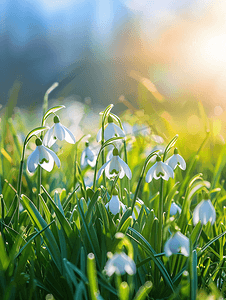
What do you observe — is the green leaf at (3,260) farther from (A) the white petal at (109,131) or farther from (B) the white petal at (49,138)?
(A) the white petal at (109,131)

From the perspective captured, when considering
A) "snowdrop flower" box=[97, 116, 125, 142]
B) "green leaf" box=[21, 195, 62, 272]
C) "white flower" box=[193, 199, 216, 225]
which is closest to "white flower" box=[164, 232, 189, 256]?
"white flower" box=[193, 199, 216, 225]

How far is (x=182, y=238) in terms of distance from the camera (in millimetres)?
845

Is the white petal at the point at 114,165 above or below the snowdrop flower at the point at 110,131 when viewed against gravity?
below

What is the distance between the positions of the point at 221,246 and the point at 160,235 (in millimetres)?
347

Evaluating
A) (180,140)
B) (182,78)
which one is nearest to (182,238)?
(180,140)

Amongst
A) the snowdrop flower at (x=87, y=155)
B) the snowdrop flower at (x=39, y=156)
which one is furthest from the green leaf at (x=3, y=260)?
the snowdrop flower at (x=87, y=155)

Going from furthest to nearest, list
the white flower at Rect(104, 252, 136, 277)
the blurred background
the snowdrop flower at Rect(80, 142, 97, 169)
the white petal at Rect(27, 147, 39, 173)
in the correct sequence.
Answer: the blurred background → the snowdrop flower at Rect(80, 142, 97, 169) → the white petal at Rect(27, 147, 39, 173) → the white flower at Rect(104, 252, 136, 277)

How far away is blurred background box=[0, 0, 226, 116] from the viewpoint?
9750 mm

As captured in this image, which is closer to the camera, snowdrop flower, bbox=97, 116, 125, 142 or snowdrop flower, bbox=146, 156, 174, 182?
snowdrop flower, bbox=146, 156, 174, 182

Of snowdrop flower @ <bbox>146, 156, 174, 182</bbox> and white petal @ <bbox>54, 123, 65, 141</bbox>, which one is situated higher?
white petal @ <bbox>54, 123, 65, 141</bbox>

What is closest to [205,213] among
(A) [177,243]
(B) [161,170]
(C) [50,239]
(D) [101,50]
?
(A) [177,243]

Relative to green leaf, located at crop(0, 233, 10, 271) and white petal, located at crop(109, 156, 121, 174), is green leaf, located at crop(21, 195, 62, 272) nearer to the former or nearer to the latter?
green leaf, located at crop(0, 233, 10, 271)

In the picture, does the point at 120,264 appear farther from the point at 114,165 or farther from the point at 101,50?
the point at 101,50

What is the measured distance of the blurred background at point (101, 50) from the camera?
975 centimetres
